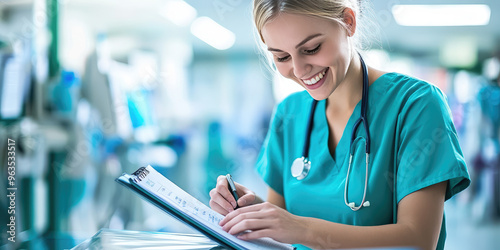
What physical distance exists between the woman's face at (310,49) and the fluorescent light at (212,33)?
2523mm

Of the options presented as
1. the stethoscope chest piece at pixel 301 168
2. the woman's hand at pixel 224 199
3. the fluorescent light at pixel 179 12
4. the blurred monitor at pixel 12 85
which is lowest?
the woman's hand at pixel 224 199

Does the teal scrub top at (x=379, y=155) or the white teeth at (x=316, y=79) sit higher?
the white teeth at (x=316, y=79)

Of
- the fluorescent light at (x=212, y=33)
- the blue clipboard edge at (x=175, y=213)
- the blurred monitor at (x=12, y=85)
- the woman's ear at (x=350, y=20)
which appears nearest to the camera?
the blue clipboard edge at (x=175, y=213)

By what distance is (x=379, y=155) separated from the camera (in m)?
0.85

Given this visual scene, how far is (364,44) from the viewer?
1028 millimetres

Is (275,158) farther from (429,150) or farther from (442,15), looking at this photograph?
(442,15)

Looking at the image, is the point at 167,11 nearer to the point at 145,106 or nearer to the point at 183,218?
the point at 145,106

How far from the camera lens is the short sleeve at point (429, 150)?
0.76 m

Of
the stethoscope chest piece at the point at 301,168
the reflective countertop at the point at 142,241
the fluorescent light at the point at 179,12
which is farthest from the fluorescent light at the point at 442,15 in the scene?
the reflective countertop at the point at 142,241

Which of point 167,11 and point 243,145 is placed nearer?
point 167,11

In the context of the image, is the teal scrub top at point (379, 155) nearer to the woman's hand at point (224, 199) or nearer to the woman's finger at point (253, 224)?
the woman's hand at point (224, 199)

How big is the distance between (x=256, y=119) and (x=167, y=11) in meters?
1.09

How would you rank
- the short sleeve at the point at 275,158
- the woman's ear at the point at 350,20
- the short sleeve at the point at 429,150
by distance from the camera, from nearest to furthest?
the short sleeve at the point at 429,150, the woman's ear at the point at 350,20, the short sleeve at the point at 275,158

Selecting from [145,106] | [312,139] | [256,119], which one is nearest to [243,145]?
[256,119]
